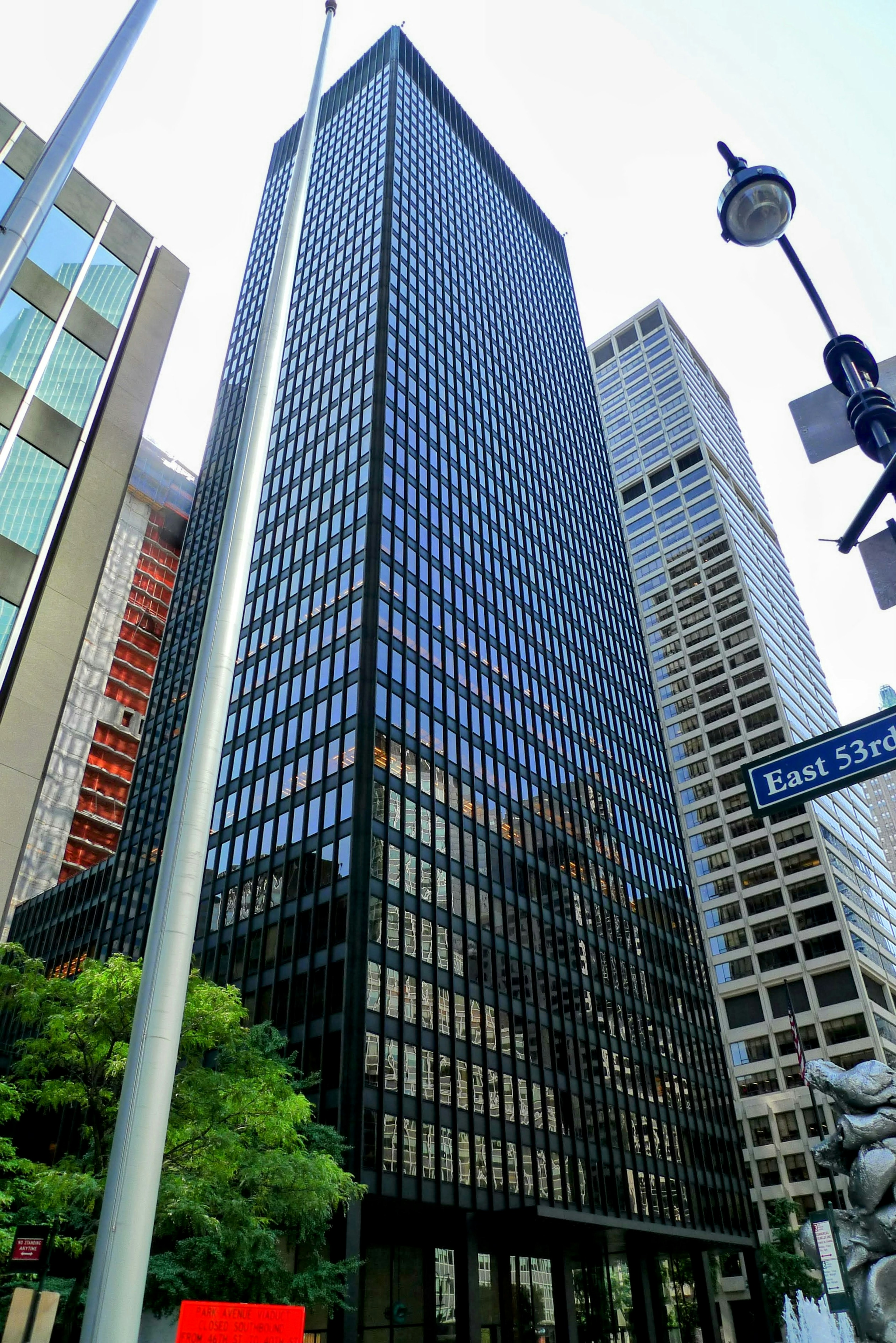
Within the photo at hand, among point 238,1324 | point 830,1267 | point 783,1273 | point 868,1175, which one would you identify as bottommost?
point 238,1324

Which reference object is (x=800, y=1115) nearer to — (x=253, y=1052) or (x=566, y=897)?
(x=566, y=897)

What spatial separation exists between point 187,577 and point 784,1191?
79938 millimetres

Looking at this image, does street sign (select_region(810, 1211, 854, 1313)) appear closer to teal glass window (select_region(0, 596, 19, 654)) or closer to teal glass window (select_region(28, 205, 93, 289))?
teal glass window (select_region(0, 596, 19, 654))

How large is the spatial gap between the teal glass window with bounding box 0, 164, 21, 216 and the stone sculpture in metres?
27.1

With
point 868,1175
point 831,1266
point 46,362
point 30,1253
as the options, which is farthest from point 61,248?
point 831,1266

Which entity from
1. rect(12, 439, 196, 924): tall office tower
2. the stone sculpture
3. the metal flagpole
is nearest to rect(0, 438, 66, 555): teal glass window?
the metal flagpole

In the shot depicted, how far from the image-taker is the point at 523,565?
76.4 m

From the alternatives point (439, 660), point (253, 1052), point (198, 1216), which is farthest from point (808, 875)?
point (198, 1216)

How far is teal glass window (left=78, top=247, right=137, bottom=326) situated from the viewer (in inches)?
765

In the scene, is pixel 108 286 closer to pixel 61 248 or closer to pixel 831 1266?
pixel 61 248

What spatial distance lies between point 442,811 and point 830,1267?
98.9ft

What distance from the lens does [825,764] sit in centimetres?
1016

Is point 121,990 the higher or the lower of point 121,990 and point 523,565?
the lower

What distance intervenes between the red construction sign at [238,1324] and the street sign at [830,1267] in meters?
17.3
